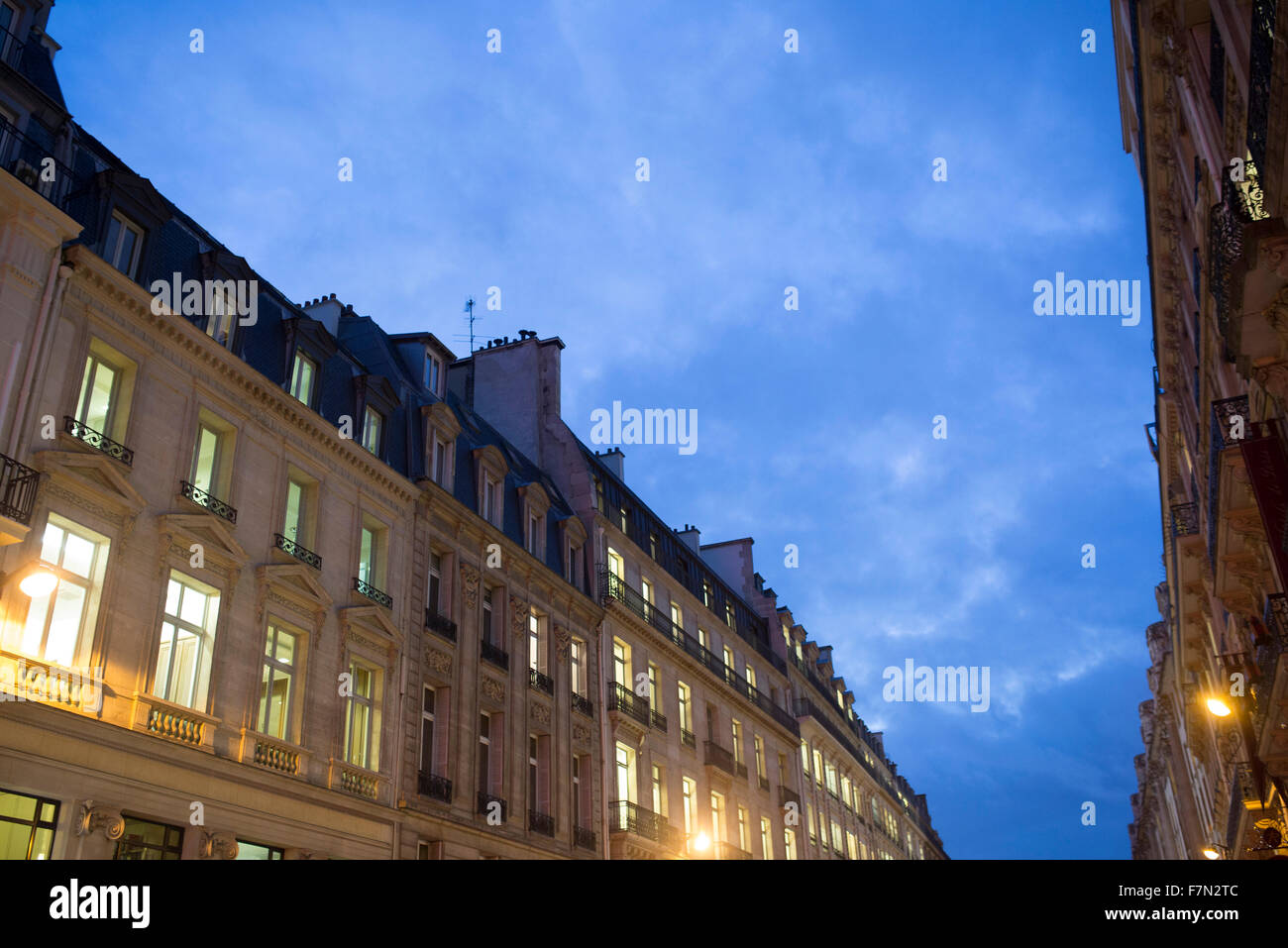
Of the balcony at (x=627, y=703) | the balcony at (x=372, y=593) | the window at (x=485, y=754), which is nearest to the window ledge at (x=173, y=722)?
the balcony at (x=372, y=593)

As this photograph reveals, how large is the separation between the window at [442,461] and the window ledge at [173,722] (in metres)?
10.2

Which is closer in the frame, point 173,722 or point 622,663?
point 173,722

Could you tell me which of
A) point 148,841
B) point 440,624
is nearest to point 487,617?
point 440,624

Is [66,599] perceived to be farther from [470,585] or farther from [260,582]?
[470,585]

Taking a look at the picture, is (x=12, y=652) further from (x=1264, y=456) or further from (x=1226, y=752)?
(x=1226, y=752)

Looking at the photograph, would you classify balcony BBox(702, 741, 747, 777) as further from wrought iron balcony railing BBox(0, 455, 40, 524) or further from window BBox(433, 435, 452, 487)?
wrought iron balcony railing BBox(0, 455, 40, 524)

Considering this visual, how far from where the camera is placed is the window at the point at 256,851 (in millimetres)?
18109

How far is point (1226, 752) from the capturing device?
3139 centimetres

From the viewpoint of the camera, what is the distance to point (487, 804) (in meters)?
25.2

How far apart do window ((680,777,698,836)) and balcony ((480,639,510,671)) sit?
39.5 feet

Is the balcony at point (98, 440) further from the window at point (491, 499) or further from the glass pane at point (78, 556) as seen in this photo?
the window at point (491, 499)

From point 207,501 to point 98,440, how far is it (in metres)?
2.57

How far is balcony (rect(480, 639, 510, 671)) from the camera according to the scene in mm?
26828
